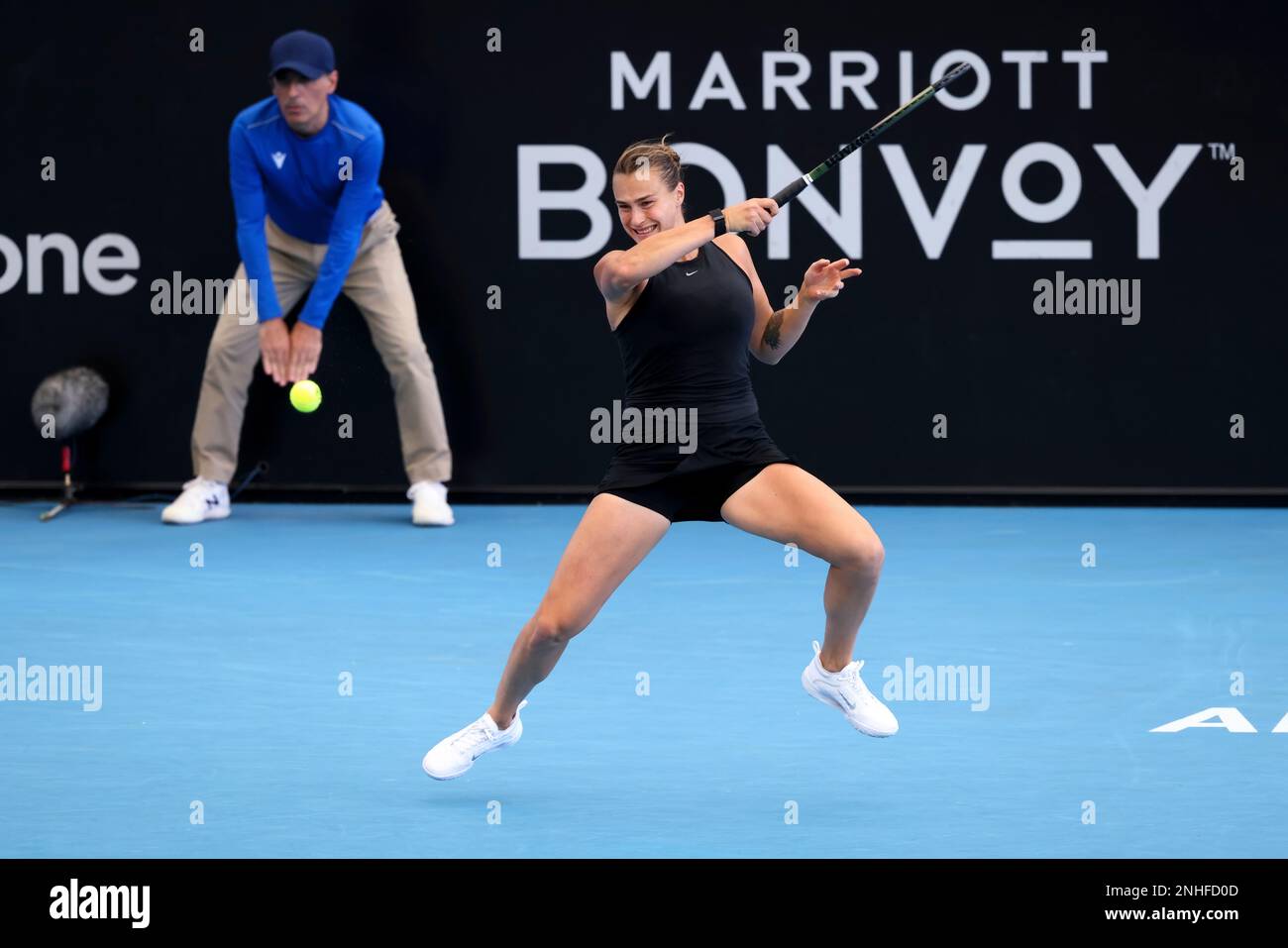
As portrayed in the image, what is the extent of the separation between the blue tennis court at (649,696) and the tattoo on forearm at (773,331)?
1088 mm

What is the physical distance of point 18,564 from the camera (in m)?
8.48

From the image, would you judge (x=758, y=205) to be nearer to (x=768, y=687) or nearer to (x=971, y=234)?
(x=768, y=687)

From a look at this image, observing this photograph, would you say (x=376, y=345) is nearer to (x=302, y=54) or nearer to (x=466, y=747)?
(x=302, y=54)

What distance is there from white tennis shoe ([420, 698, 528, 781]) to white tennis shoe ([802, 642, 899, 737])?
0.81 meters

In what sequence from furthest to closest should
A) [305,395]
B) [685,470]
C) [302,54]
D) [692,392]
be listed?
[305,395] → [302,54] → [692,392] → [685,470]

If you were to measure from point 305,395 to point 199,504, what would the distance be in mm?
828

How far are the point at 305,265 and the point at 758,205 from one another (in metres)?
4.94

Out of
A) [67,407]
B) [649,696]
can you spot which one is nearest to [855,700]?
[649,696]

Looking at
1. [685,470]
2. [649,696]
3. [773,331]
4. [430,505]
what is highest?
[773,331]

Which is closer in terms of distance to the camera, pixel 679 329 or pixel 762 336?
pixel 679 329

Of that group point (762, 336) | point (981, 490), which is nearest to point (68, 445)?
point (981, 490)

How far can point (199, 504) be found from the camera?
9.55 m

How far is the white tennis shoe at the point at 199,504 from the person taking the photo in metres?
9.48

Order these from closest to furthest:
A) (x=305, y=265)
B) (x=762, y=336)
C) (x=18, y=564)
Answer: (x=762, y=336)
(x=18, y=564)
(x=305, y=265)
